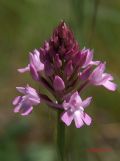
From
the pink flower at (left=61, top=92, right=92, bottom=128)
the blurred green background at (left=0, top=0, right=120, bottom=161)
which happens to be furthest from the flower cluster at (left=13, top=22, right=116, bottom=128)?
the blurred green background at (left=0, top=0, right=120, bottom=161)

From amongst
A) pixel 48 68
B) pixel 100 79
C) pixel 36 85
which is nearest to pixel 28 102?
pixel 48 68

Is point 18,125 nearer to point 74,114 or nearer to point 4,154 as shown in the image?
point 4,154

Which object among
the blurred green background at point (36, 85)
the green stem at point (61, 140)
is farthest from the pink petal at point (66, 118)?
the blurred green background at point (36, 85)

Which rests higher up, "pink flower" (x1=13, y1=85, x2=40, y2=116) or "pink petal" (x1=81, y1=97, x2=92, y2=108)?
"pink flower" (x1=13, y1=85, x2=40, y2=116)

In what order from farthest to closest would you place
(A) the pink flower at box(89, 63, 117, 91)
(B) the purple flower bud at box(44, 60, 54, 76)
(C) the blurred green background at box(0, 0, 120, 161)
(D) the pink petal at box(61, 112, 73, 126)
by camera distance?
(C) the blurred green background at box(0, 0, 120, 161), (A) the pink flower at box(89, 63, 117, 91), (B) the purple flower bud at box(44, 60, 54, 76), (D) the pink petal at box(61, 112, 73, 126)

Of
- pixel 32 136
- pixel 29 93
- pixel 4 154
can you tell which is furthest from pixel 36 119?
pixel 29 93

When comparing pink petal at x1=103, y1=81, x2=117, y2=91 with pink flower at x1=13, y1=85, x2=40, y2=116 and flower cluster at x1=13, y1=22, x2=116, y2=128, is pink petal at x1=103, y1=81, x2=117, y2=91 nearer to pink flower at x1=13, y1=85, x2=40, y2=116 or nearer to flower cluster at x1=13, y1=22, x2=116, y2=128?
flower cluster at x1=13, y1=22, x2=116, y2=128
